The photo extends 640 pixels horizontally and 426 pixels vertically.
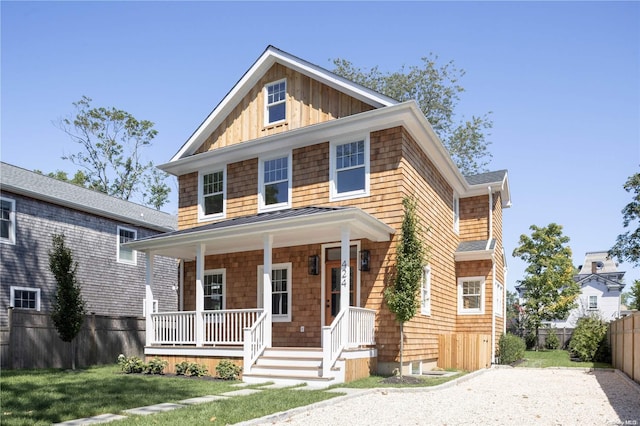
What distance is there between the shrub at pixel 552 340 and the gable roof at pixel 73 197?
1830 centimetres

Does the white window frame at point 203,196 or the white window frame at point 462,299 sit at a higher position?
the white window frame at point 203,196

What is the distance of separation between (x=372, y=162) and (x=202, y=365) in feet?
21.8

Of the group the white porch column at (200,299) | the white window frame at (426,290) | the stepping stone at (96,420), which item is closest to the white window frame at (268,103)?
the white porch column at (200,299)

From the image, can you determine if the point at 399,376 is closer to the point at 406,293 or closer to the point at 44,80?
the point at 406,293

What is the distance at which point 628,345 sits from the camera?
1351 cm

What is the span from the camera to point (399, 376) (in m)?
12.2

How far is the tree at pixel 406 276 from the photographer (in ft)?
40.9

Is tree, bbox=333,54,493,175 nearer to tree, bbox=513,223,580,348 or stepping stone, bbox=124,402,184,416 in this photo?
tree, bbox=513,223,580,348

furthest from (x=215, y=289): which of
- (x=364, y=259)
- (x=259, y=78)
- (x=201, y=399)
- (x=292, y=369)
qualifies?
(x=201, y=399)

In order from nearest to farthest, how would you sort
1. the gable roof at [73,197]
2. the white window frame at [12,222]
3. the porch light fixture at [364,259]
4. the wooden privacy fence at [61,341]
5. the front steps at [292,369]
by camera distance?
the front steps at [292,369], the porch light fixture at [364,259], the wooden privacy fence at [61,341], the white window frame at [12,222], the gable roof at [73,197]

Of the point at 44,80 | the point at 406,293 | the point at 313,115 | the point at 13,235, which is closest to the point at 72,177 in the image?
the point at 13,235

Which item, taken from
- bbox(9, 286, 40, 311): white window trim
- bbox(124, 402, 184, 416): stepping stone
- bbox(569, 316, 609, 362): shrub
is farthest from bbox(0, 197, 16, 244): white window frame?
bbox(569, 316, 609, 362): shrub

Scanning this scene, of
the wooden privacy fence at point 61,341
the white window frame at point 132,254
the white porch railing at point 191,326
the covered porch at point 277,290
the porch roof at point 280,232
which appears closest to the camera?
the covered porch at point 277,290

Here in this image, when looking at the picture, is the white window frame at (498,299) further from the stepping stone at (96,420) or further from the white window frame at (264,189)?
the stepping stone at (96,420)
